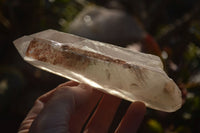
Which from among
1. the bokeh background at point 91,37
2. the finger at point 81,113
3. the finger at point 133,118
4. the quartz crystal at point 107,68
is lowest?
the bokeh background at point 91,37

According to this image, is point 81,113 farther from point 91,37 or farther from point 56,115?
point 91,37

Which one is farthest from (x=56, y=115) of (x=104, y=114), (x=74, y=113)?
(x=104, y=114)

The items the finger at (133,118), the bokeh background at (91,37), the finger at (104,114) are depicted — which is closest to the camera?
the finger at (133,118)

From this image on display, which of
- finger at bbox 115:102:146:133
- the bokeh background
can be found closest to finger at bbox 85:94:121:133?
finger at bbox 115:102:146:133

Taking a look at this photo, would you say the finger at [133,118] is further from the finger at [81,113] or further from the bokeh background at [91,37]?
the bokeh background at [91,37]

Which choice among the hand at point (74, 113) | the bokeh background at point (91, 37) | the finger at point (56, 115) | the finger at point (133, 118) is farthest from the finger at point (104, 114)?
the bokeh background at point (91, 37)

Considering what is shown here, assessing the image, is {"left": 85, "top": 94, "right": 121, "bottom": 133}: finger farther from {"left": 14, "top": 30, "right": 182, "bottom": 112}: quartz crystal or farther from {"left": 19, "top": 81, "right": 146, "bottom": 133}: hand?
{"left": 14, "top": 30, "right": 182, "bottom": 112}: quartz crystal
